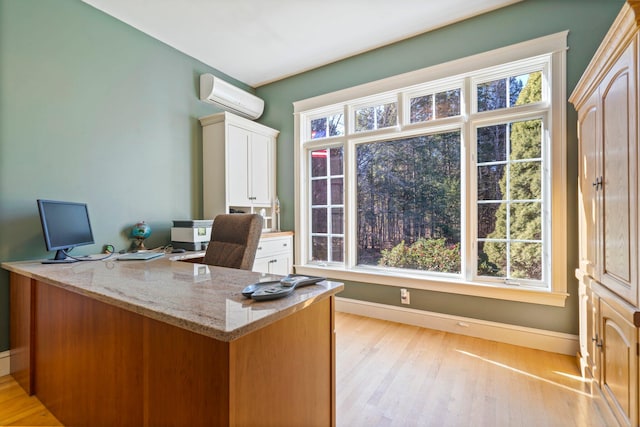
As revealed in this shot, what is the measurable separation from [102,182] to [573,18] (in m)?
4.06

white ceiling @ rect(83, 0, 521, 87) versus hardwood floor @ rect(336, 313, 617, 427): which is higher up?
white ceiling @ rect(83, 0, 521, 87)

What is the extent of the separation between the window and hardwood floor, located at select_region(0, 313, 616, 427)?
0.54 meters

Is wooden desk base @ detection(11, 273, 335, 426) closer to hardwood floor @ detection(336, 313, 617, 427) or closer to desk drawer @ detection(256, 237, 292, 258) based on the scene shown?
hardwood floor @ detection(336, 313, 617, 427)

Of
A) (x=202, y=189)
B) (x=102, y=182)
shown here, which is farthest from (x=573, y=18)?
(x=102, y=182)

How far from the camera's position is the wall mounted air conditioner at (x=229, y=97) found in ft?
10.7

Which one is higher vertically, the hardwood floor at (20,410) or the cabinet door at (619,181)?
the cabinet door at (619,181)

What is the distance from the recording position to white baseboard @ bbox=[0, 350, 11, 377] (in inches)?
79.3

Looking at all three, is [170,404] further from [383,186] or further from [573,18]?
[573,18]

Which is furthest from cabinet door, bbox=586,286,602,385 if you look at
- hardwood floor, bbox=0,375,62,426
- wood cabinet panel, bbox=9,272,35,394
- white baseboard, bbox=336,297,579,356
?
wood cabinet panel, bbox=9,272,35,394

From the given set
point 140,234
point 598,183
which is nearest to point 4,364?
point 140,234

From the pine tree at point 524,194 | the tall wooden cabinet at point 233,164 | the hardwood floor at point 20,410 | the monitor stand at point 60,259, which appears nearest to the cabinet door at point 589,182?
the pine tree at point 524,194

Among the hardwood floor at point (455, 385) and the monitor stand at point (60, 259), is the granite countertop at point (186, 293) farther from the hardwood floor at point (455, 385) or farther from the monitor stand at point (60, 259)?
the hardwood floor at point (455, 385)

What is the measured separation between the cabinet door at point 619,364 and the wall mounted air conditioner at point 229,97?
3.73 meters

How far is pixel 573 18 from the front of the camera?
2.24m
